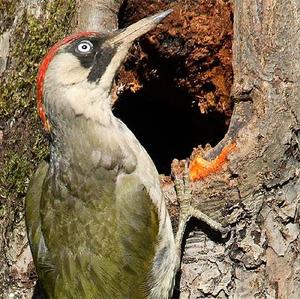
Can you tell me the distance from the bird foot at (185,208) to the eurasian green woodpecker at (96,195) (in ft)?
0.22

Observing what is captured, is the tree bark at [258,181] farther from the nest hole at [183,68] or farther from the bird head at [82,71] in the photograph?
the nest hole at [183,68]

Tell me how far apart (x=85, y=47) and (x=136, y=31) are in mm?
280

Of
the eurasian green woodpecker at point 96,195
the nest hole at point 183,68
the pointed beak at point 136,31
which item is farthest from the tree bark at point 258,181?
the nest hole at point 183,68

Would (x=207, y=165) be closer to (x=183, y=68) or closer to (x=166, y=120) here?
(x=183, y=68)

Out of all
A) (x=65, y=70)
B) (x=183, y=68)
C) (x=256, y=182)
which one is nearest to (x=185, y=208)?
(x=256, y=182)

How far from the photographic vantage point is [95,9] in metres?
5.30

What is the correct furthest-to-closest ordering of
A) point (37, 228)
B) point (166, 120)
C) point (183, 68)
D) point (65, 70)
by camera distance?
point (166, 120), point (183, 68), point (37, 228), point (65, 70)

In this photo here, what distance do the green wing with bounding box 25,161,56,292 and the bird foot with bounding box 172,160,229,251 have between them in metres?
0.68

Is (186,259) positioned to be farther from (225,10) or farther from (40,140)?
(225,10)

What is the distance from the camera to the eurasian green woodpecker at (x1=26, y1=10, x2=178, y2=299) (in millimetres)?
4871

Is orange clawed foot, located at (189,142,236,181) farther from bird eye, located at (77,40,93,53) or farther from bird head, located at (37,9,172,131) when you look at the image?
bird eye, located at (77,40,93,53)

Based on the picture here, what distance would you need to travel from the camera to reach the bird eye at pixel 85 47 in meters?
4.86

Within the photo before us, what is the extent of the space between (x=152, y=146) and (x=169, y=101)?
534 mm

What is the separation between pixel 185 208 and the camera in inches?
194
